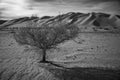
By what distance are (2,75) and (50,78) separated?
12.5 ft

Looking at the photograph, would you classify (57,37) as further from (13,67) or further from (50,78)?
(13,67)

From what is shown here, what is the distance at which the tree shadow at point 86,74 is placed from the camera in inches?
321

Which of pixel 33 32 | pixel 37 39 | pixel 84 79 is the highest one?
pixel 33 32

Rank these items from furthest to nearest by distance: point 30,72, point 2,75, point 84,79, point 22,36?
point 22,36 → point 30,72 → point 2,75 → point 84,79

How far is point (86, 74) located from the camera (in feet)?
28.5

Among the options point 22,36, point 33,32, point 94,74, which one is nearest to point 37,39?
point 33,32

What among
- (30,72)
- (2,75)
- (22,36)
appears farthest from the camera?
(22,36)

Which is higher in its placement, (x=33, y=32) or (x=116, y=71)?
(x=33, y=32)

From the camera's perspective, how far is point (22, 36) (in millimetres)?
9789

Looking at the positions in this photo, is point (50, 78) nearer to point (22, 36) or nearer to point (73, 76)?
point (73, 76)

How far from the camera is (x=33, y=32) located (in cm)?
895

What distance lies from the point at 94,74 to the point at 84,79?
1.23 meters

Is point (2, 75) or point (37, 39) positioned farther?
point (37, 39)

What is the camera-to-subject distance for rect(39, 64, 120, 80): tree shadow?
8155 mm
